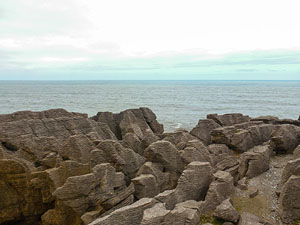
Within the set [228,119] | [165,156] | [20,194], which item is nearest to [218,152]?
[165,156]

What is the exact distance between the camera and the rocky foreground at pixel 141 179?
13.0 meters

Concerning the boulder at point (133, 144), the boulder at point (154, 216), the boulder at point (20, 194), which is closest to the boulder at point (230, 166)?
the boulder at point (133, 144)

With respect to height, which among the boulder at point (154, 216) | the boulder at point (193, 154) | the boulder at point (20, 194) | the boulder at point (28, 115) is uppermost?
the boulder at point (28, 115)

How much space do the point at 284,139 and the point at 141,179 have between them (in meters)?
12.8

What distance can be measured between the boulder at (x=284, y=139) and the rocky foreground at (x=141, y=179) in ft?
0.24

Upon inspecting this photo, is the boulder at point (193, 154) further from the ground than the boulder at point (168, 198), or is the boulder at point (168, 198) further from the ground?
the boulder at point (193, 154)

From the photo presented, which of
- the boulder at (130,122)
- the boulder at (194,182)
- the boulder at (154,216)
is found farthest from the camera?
the boulder at (130,122)

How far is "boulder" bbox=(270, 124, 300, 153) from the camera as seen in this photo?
2200cm

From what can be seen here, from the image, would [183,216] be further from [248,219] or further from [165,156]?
[165,156]

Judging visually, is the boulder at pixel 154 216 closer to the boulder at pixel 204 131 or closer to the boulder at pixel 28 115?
the boulder at pixel 204 131

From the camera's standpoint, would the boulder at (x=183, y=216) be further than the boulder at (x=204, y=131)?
No

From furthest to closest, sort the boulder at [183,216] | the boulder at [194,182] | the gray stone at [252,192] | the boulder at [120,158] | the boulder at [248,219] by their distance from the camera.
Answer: the boulder at [120,158]
the gray stone at [252,192]
the boulder at [194,182]
the boulder at [248,219]
the boulder at [183,216]

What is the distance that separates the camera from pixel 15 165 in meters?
16.8

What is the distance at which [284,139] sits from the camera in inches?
869
